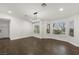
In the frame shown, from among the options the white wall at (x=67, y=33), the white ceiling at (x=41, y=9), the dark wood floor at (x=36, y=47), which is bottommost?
the dark wood floor at (x=36, y=47)

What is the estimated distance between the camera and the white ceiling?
122 cm

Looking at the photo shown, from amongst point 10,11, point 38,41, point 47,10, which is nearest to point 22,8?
point 10,11

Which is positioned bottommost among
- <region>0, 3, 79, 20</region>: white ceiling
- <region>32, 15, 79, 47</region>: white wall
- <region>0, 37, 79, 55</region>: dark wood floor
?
<region>0, 37, 79, 55</region>: dark wood floor

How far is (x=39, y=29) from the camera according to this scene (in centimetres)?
137

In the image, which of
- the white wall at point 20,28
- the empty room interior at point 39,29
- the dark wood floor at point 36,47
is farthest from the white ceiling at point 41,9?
the dark wood floor at point 36,47

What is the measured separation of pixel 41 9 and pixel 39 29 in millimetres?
366

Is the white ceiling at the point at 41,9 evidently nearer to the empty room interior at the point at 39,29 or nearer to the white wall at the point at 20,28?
the empty room interior at the point at 39,29

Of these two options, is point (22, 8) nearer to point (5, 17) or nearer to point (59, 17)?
point (5, 17)

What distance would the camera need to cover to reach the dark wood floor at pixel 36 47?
4.17 feet

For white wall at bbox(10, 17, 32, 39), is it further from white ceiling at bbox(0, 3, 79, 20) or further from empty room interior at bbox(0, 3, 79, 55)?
white ceiling at bbox(0, 3, 79, 20)

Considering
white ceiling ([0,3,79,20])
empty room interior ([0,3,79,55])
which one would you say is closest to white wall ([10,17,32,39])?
empty room interior ([0,3,79,55])

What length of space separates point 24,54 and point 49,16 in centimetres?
80

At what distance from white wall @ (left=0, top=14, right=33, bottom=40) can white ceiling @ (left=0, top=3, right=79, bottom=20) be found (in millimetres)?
96

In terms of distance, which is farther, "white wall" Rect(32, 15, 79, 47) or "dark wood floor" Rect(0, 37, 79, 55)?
"dark wood floor" Rect(0, 37, 79, 55)
